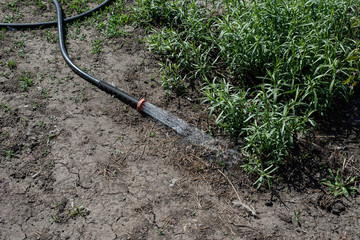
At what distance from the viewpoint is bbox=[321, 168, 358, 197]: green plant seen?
2.64m

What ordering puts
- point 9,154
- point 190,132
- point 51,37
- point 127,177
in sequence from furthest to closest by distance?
point 51,37
point 190,132
point 9,154
point 127,177

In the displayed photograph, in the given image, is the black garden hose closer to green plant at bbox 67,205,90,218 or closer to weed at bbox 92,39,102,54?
weed at bbox 92,39,102,54

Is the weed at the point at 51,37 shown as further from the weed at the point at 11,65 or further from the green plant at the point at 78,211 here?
the green plant at the point at 78,211

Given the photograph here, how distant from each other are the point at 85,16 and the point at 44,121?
6.72 ft

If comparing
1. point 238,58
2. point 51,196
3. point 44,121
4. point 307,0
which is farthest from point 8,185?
point 307,0

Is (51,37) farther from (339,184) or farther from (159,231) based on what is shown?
(339,184)

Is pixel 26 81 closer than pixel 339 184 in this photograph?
No

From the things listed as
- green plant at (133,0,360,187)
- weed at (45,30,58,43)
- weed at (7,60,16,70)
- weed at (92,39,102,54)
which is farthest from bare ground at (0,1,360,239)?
weed at (45,30,58,43)

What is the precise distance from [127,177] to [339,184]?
182 centimetres

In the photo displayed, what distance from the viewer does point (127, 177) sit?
2.84 meters

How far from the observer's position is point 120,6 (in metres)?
4.78

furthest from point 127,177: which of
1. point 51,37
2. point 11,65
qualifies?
point 51,37

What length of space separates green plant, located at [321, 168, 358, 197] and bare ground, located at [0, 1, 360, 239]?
0.07 meters

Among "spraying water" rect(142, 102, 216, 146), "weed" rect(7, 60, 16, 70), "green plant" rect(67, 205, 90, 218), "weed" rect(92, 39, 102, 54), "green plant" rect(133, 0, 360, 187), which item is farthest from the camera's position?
"weed" rect(92, 39, 102, 54)
